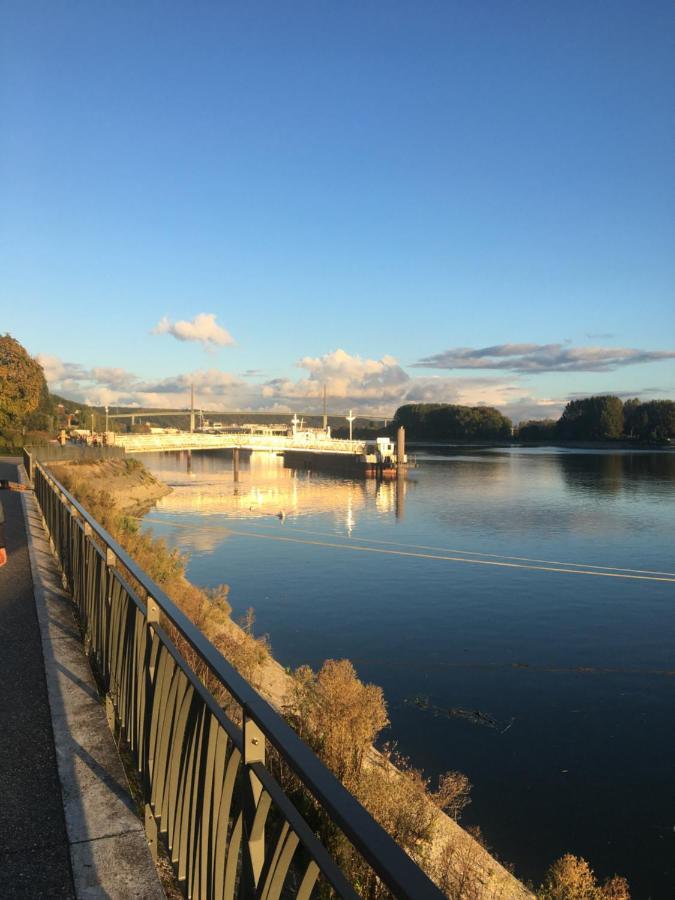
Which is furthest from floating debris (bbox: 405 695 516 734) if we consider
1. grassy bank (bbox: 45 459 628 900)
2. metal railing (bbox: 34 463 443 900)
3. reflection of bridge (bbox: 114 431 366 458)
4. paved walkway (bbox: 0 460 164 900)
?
reflection of bridge (bbox: 114 431 366 458)

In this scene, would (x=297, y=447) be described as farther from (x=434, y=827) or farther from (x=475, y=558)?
(x=434, y=827)

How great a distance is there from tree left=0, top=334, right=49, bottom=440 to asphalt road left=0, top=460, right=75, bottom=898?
55295 millimetres

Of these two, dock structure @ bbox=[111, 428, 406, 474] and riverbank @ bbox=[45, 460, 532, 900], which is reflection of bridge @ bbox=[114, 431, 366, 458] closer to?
dock structure @ bbox=[111, 428, 406, 474]

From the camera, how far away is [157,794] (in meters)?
3.83

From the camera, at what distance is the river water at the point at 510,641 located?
35.3ft

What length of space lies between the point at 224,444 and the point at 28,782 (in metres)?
75.7

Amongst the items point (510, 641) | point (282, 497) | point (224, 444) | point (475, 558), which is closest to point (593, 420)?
point (224, 444)

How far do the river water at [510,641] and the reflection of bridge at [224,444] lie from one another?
2753cm

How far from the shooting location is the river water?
35.3 ft

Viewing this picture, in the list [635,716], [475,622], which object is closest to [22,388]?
[475,622]

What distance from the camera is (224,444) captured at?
79250 mm

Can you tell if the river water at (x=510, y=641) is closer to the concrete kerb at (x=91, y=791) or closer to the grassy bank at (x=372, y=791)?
the grassy bank at (x=372, y=791)

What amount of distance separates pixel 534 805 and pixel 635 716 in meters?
4.44

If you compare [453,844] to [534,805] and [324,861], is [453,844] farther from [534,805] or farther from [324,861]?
[324,861]
